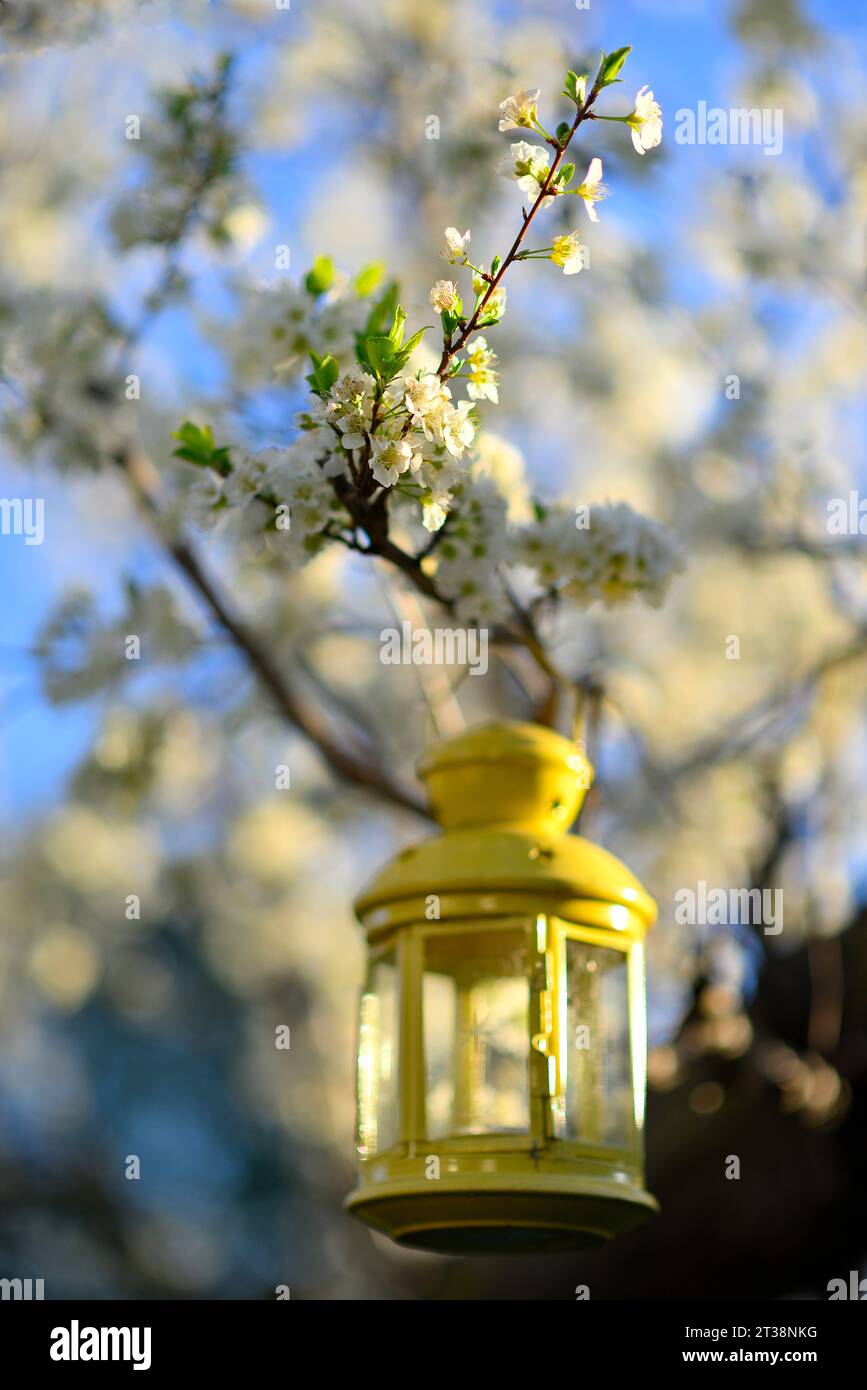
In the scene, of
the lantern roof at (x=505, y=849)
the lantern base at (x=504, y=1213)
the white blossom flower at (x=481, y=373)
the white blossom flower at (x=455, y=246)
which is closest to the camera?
the white blossom flower at (x=455, y=246)

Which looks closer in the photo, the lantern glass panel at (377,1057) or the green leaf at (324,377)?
the green leaf at (324,377)

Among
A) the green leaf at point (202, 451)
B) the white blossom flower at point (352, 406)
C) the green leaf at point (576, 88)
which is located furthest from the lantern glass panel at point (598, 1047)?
the green leaf at point (576, 88)

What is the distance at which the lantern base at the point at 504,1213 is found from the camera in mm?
2182

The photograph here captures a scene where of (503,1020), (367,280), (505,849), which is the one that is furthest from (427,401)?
(503,1020)

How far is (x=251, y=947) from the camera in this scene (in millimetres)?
9352

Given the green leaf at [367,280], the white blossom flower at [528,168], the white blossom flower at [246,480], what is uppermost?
the green leaf at [367,280]

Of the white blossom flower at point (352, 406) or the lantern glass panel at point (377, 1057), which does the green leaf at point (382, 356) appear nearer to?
the white blossom flower at point (352, 406)

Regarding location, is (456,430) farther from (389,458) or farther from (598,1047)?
(598,1047)

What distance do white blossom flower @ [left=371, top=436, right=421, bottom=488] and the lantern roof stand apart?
2.57ft

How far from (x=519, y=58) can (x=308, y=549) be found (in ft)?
10.5

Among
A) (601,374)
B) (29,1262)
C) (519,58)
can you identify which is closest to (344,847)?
(601,374)

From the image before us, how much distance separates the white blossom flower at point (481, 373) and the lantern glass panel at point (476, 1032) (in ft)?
3.06

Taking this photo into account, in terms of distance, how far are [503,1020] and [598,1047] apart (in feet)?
0.53

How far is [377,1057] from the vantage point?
2.60m
